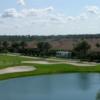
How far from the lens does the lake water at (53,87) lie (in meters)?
32.7

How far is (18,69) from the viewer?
5641 centimetres

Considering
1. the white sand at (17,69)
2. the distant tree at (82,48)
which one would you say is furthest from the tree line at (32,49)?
the white sand at (17,69)

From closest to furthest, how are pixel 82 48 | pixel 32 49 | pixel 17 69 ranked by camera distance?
pixel 17 69
pixel 82 48
pixel 32 49

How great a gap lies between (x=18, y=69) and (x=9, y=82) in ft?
42.3

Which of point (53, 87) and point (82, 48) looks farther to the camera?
point (82, 48)

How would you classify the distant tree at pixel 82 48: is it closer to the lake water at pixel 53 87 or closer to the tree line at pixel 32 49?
the tree line at pixel 32 49

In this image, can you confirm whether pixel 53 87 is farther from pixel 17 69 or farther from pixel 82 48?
pixel 82 48

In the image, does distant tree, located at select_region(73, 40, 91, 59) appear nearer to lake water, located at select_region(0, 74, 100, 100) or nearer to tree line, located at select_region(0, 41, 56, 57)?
tree line, located at select_region(0, 41, 56, 57)

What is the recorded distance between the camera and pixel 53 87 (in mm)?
39219

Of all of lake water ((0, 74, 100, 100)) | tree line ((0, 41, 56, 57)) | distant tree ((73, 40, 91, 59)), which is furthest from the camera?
tree line ((0, 41, 56, 57))

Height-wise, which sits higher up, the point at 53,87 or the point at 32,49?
the point at 32,49

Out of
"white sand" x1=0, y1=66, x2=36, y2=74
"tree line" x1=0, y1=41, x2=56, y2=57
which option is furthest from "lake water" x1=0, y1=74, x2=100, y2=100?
"tree line" x1=0, y1=41, x2=56, y2=57

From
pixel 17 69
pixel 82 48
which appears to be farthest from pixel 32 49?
pixel 17 69

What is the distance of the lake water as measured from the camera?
32688 millimetres
